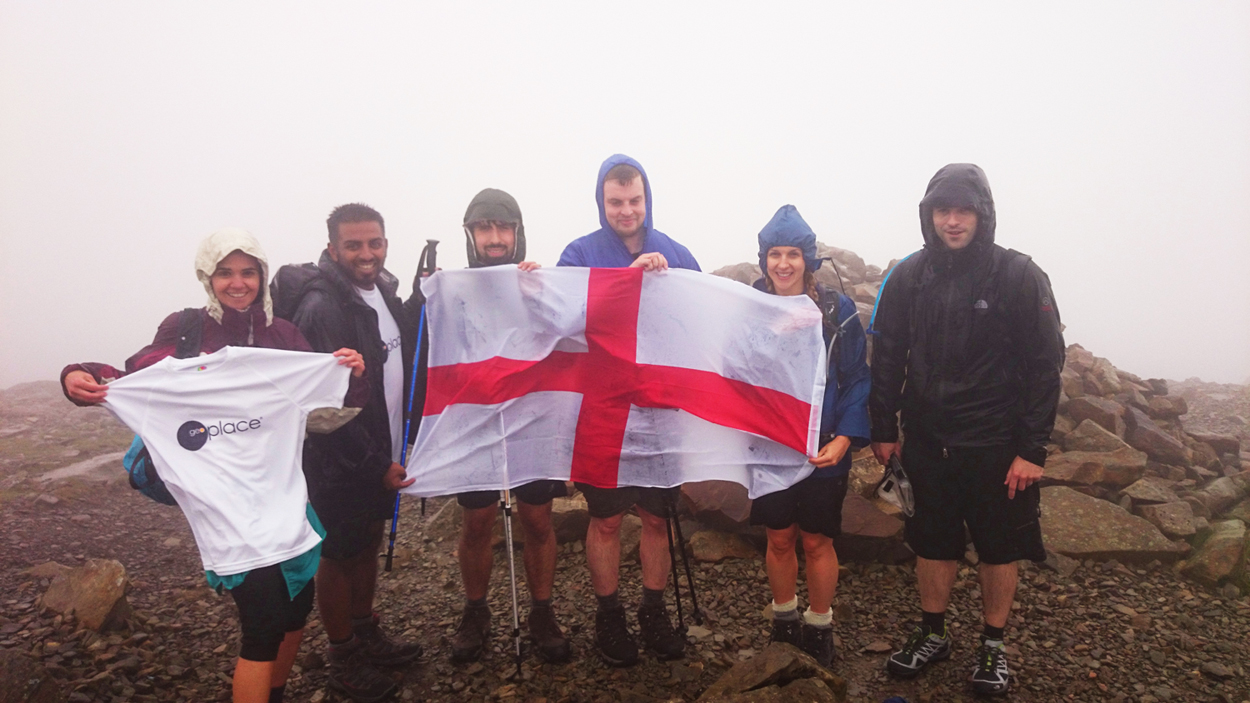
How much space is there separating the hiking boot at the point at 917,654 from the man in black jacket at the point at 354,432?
3.30 meters

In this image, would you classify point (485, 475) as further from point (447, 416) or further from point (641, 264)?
point (641, 264)

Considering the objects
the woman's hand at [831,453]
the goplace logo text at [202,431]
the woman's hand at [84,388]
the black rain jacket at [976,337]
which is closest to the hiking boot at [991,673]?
the black rain jacket at [976,337]

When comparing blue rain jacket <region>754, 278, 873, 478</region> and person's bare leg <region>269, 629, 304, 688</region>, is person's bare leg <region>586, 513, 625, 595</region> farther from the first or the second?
person's bare leg <region>269, 629, 304, 688</region>

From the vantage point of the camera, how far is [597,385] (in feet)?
13.7

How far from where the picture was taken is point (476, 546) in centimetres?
420

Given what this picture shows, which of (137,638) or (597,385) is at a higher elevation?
(597,385)

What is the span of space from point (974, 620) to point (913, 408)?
2084mm

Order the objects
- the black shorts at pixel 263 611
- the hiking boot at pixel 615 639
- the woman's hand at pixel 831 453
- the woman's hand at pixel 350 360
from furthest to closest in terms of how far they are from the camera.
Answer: the hiking boot at pixel 615 639 → the woman's hand at pixel 831 453 → the woman's hand at pixel 350 360 → the black shorts at pixel 263 611

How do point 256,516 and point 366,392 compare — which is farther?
point 366,392

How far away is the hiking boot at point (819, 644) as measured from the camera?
400 cm

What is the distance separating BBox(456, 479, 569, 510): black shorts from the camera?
410 centimetres

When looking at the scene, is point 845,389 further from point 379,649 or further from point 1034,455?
point 379,649

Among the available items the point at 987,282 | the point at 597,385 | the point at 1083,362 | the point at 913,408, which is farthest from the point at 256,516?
the point at 1083,362

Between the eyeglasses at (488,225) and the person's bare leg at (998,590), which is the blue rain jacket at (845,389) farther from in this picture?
the eyeglasses at (488,225)
